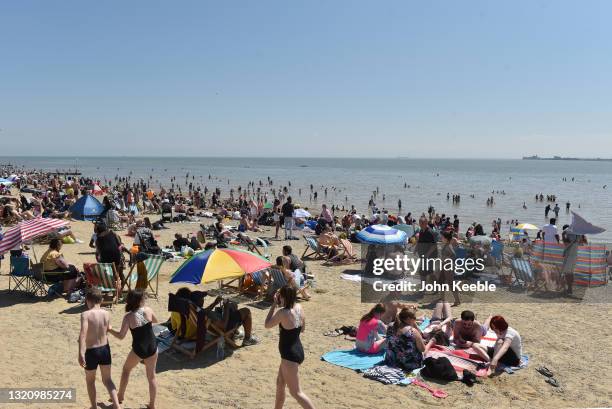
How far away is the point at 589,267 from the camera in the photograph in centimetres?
1098

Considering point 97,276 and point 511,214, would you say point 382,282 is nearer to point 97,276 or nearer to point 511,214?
→ point 97,276

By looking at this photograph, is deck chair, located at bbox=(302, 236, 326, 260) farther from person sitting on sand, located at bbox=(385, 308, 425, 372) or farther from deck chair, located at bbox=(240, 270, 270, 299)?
person sitting on sand, located at bbox=(385, 308, 425, 372)

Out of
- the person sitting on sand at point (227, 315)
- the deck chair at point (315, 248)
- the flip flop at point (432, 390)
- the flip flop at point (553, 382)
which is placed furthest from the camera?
the deck chair at point (315, 248)

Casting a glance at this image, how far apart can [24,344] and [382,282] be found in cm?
717

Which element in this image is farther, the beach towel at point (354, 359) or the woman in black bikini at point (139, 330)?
the beach towel at point (354, 359)

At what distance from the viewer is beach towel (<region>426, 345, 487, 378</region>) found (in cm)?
586

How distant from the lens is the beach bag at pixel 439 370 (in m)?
5.69

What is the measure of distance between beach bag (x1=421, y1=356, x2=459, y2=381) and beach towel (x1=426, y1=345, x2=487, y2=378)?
0.15 meters

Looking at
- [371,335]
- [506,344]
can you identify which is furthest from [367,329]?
[506,344]

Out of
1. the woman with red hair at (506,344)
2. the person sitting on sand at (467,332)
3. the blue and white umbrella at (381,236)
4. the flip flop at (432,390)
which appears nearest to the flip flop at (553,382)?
the woman with red hair at (506,344)

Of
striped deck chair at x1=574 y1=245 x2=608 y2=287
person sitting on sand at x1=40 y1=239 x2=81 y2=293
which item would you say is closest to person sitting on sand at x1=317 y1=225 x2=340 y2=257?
striped deck chair at x1=574 y1=245 x2=608 y2=287

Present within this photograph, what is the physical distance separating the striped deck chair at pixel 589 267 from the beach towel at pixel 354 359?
23.7 ft

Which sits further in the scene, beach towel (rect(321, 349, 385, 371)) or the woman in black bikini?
beach towel (rect(321, 349, 385, 371))

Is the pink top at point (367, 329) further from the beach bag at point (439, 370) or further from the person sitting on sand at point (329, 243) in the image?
the person sitting on sand at point (329, 243)
